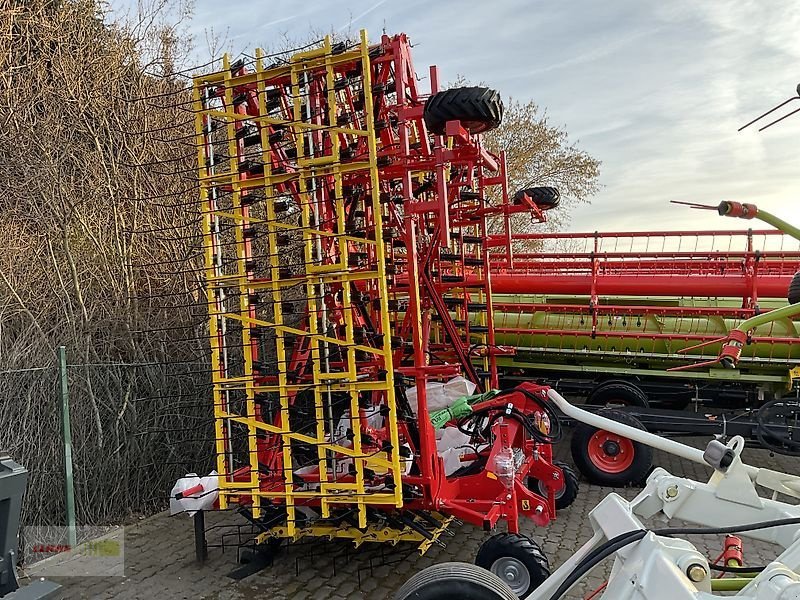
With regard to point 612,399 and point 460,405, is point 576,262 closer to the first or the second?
point 612,399

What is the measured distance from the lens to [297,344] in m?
5.50

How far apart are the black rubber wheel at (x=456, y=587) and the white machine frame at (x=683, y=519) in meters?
0.17

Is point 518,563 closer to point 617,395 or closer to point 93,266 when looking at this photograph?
point 617,395

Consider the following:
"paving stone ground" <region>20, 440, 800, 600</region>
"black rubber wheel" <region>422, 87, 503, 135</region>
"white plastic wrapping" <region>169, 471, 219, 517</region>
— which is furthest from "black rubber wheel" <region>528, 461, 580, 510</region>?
"black rubber wheel" <region>422, 87, 503, 135</region>

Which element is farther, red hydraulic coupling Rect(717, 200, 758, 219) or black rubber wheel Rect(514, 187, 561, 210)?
black rubber wheel Rect(514, 187, 561, 210)

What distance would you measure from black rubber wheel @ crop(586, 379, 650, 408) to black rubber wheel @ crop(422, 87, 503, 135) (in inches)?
191

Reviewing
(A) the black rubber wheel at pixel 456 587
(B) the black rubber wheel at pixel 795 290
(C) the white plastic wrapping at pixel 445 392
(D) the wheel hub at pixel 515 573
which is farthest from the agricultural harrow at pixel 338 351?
(B) the black rubber wheel at pixel 795 290

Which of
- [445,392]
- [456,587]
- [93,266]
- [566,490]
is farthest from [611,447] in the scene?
[93,266]

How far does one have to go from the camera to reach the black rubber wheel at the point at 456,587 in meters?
2.68

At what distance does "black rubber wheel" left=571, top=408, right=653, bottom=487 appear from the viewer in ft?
24.2

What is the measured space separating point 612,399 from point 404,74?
515 cm

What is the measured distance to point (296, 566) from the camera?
528 cm

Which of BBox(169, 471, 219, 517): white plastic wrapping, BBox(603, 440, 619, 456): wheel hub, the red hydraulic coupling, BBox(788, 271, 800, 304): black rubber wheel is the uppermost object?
the red hydraulic coupling

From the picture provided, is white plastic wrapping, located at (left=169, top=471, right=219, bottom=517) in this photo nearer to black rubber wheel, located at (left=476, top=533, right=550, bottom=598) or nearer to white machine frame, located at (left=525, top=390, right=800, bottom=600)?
black rubber wheel, located at (left=476, top=533, right=550, bottom=598)
